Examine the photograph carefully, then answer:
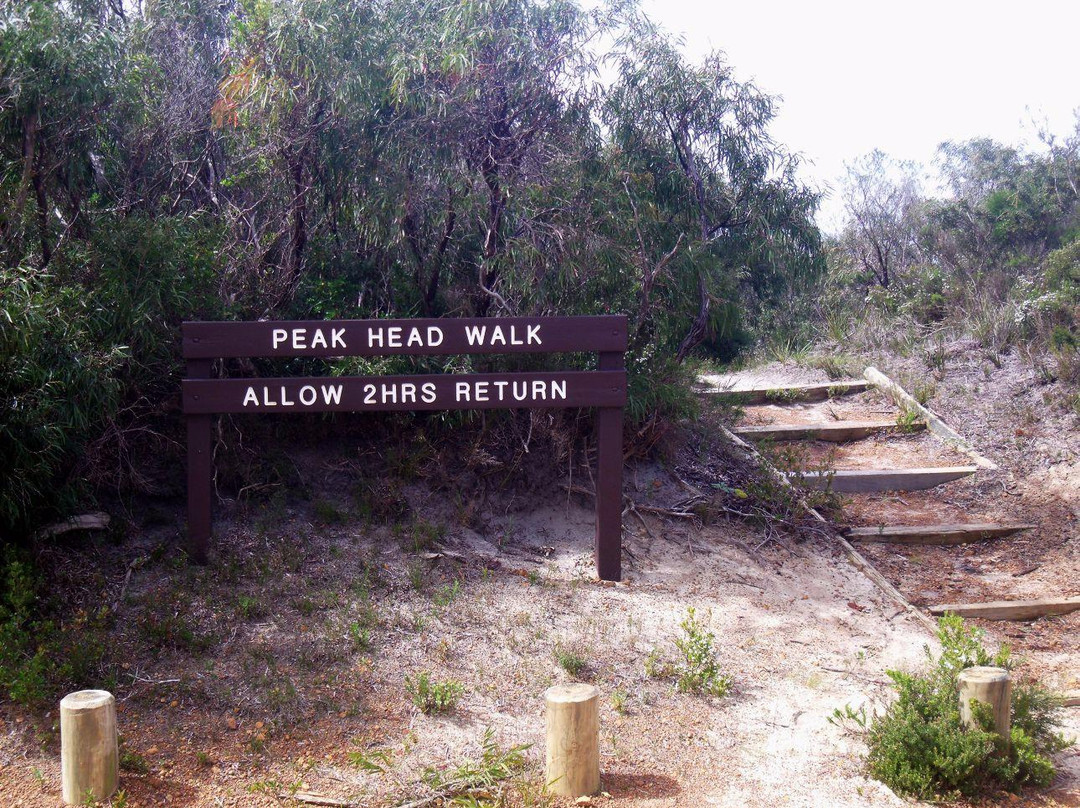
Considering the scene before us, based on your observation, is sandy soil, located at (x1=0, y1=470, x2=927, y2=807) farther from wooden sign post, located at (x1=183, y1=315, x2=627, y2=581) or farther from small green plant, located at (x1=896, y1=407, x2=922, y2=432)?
small green plant, located at (x1=896, y1=407, x2=922, y2=432)

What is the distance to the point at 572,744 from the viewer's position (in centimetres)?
426

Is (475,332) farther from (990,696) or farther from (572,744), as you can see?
(990,696)

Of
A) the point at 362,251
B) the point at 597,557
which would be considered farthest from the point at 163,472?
the point at 597,557

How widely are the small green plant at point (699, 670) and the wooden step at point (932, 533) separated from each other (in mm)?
3120

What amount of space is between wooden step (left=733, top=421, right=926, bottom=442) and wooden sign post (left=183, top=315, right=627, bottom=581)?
391cm

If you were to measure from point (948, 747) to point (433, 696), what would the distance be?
8.70 ft

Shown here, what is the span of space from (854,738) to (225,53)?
7.99m

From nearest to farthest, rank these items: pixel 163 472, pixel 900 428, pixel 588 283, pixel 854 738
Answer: pixel 854 738, pixel 163 472, pixel 588 283, pixel 900 428

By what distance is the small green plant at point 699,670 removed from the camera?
18.5 feet

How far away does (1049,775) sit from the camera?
4.62 metres

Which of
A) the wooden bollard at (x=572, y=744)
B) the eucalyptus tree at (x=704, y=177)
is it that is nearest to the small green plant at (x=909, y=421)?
the eucalyptus tree at (x=704, y=177)

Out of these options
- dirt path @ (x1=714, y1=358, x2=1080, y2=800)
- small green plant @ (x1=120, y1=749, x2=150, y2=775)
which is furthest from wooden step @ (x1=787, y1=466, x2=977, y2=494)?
small green plant @ (x1=120, y1=749, x2=150, y2=775)

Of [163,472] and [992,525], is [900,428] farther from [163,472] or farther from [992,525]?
[163,472]

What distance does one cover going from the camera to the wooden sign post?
262 inches
